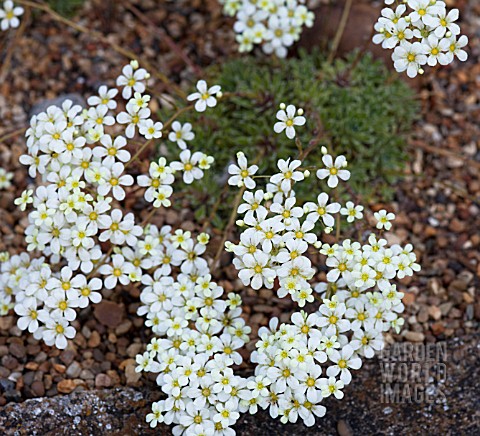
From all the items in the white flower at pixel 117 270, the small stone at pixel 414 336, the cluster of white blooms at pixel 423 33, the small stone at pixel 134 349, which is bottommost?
the small stone at pixel 134 349

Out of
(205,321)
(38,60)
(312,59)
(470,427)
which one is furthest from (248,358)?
(38,60)

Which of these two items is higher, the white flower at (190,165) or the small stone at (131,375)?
the white flower at (190,165)

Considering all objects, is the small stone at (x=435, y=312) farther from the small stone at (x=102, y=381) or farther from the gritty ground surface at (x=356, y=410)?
the small stone at (x=102, y=381)

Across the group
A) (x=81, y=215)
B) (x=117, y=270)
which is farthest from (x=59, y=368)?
(x=81, y=215)

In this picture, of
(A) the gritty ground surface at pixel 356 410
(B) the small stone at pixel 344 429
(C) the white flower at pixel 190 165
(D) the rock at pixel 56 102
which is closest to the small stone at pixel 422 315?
Result: (A) the gritty ground surface at pixel 356 410

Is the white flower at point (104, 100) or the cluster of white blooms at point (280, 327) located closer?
the cluster of white blooms at point (280, 327)

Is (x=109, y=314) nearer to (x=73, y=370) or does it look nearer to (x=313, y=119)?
(x=73, y=370)

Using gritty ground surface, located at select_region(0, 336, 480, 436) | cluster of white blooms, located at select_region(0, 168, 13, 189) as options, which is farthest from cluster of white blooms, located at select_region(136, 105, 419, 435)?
cluster of white blooms, located at select_region(0, 168, 13, 189)
